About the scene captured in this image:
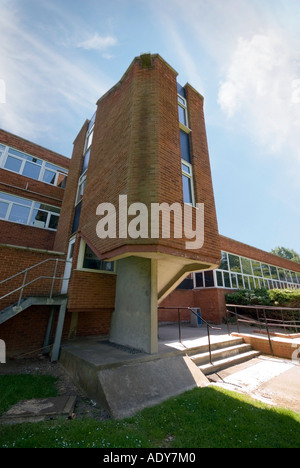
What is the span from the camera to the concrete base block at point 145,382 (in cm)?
385

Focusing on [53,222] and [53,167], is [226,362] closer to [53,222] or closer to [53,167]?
[53,222]

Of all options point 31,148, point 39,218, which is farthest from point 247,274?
point 31,148

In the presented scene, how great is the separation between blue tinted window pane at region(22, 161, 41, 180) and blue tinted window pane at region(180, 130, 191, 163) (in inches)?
390

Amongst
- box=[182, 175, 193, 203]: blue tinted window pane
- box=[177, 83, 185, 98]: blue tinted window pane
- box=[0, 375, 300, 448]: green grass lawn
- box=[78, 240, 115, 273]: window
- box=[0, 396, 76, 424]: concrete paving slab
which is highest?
box=[177, 83, 185, 98]: blue tinted window pane

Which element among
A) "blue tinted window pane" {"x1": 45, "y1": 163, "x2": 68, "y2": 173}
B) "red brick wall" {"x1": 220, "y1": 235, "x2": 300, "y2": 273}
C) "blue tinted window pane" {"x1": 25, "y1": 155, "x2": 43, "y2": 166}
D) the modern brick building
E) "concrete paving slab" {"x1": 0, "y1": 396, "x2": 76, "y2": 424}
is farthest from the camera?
"red brick wall" {"x1": 220, "y1": 235, "x2": 300, "y2": 273}

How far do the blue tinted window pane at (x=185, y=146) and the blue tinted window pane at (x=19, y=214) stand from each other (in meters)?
9.55

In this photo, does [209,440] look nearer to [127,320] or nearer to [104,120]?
[127,320]

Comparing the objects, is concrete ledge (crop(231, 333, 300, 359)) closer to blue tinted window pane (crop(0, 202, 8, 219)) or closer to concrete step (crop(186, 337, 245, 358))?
concrete step (crop(186, 337, 245, 358))

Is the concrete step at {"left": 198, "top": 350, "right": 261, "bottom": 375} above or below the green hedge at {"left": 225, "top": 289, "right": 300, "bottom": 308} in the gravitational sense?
below

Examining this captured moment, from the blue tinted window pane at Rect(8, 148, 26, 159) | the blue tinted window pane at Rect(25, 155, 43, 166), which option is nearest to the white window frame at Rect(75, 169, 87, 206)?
the blue tinted window pane at Rect(25, 155, 43, 166)

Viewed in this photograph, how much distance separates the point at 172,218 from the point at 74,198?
6235mm

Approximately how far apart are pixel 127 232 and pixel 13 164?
446 inches

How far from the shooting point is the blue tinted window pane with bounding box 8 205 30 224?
11409 mm
